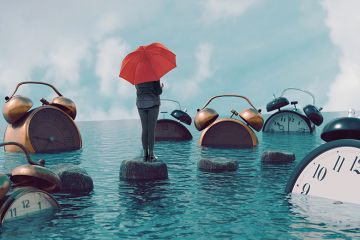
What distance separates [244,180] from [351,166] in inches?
157

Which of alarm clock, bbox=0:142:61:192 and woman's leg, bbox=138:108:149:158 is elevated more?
woman's leg, bbox=138:108:149:158

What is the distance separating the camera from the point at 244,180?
12.3 m

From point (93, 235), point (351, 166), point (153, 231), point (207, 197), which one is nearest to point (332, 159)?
point (351, 166)

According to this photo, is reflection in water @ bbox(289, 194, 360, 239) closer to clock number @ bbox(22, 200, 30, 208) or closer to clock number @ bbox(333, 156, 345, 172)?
clock number @ bbox(333, 156, 345, 172)

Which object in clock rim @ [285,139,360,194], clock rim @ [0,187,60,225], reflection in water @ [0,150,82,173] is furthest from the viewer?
reflection in water @ [0,150,82,173]

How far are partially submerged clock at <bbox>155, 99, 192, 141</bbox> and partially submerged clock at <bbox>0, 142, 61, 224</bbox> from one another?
18188mm

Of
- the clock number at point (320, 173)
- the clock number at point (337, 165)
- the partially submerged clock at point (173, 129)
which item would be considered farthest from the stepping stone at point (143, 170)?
the partially submerged clock at point (173, 129)

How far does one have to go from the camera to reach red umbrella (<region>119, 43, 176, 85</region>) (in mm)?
11992

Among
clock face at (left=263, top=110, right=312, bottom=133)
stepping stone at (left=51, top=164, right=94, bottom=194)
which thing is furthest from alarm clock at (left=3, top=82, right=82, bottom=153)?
clock face at (left=263, top=110, right=312, bottom=133)

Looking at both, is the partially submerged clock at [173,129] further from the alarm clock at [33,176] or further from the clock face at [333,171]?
the alarm clock at [33,176]

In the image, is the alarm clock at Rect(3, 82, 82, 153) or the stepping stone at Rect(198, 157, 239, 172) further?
the alarm clock at Rect(3, 82, 82, 153)

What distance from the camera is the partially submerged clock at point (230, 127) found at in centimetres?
2117

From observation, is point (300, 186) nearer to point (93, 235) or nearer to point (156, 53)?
point (93, 235)

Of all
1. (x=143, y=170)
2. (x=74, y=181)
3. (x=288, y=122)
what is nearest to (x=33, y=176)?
(x=74, y=181)
